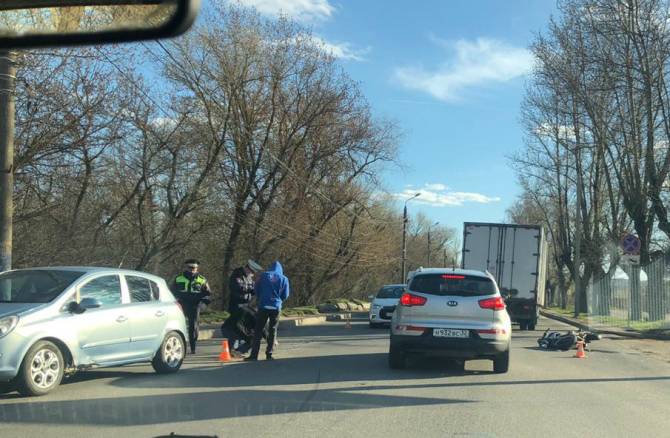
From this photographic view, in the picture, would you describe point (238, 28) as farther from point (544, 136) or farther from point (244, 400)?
point (244, 400)

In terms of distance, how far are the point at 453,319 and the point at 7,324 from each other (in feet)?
20.6

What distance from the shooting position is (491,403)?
8.08 m

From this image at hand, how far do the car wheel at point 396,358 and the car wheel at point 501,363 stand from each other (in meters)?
1.48

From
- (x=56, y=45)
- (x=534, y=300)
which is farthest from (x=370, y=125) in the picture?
(x=56, y=45)

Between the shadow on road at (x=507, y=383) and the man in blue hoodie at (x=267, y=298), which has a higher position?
the man in blue hoodie at (x=267, y=298)

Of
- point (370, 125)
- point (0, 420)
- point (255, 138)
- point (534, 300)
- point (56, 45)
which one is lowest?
point (0, 420)

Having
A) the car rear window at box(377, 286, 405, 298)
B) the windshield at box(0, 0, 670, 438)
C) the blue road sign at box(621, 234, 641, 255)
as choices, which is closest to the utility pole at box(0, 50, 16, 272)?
the windshield at box(0, 0, 670, 438)

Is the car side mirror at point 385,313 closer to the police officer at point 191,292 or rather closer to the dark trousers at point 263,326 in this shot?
the police officer at point 191,292

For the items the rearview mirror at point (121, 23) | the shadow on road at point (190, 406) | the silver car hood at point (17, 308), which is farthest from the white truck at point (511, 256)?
the rearview mirror at point (121, 23)

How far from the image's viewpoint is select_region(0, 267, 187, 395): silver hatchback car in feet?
25.5

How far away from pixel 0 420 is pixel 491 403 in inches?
215

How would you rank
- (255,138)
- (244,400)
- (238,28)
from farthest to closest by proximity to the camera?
(255,138)
(238,28)
(244,400)

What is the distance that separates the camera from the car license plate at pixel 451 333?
33.9ft

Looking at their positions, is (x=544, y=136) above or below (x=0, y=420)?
above
